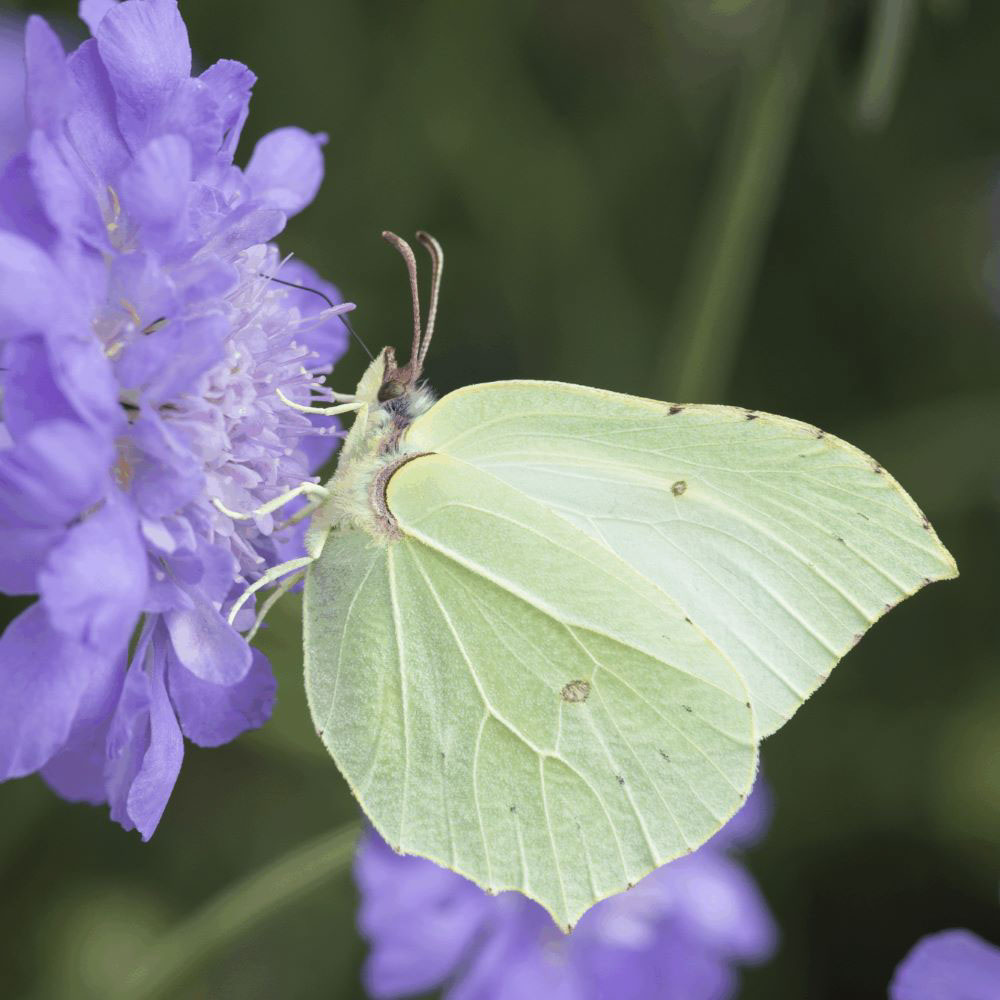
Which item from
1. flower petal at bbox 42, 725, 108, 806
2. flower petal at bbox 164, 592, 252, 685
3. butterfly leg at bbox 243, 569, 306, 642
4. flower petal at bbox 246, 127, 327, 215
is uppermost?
flower petal at bbox 246, 127, 327, 215

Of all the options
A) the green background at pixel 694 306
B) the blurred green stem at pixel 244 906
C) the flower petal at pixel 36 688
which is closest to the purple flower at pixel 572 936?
the blurred green stem at pixel 244 906

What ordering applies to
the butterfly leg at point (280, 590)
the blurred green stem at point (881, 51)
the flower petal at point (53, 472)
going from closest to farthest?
the flower petal at point (53, 472) → the butterfly leg at point (280, 590) → the blurred green stem at point (881, 51)

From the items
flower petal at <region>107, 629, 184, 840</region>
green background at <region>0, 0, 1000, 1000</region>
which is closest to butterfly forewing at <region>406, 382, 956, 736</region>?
flower petal at <region>107, 629, 184, 840</region>

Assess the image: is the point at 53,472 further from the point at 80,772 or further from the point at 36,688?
the point at 80,772

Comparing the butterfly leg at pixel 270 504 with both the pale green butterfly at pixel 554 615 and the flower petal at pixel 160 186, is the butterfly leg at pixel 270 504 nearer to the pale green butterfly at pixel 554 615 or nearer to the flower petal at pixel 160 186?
the pale green butterfly at pixel 554 615

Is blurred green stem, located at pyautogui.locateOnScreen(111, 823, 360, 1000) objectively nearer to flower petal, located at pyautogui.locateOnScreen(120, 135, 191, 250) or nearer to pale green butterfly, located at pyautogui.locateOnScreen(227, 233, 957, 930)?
pale green butterfly, located at pyautogui.locateOnScreen(227, 233, 957, 930)

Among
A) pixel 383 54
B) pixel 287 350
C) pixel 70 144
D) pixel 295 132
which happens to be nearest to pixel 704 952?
pixel 287 350
